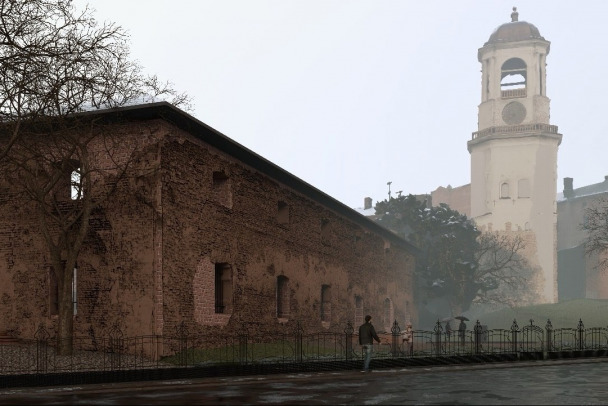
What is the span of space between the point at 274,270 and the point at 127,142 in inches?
312

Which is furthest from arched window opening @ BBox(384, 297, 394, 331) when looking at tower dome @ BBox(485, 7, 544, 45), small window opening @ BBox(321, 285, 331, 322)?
tower dome @ BBox(485, 7, 544, 45)

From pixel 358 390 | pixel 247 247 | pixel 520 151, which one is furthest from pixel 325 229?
pixel 520 151

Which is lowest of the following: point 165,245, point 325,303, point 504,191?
point 325,303

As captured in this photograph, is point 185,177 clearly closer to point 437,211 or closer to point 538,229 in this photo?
point 437,211

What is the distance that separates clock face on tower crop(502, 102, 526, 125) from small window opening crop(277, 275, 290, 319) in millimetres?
41289

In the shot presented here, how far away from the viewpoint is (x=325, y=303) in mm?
31219

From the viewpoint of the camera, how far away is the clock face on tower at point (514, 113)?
207 feet

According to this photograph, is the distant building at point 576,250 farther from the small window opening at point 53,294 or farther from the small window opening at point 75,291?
the small window opening at point 53,294

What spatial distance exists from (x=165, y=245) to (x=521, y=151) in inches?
1890

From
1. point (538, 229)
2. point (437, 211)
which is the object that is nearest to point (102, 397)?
point (437, 211)

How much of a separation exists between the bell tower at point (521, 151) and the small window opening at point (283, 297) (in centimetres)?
3984

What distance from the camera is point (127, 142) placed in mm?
19812

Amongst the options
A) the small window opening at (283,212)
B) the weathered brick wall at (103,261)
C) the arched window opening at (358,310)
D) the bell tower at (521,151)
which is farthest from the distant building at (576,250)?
the weathered brick wall at (103,261)

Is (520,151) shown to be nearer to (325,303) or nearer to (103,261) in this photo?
(325,303)
